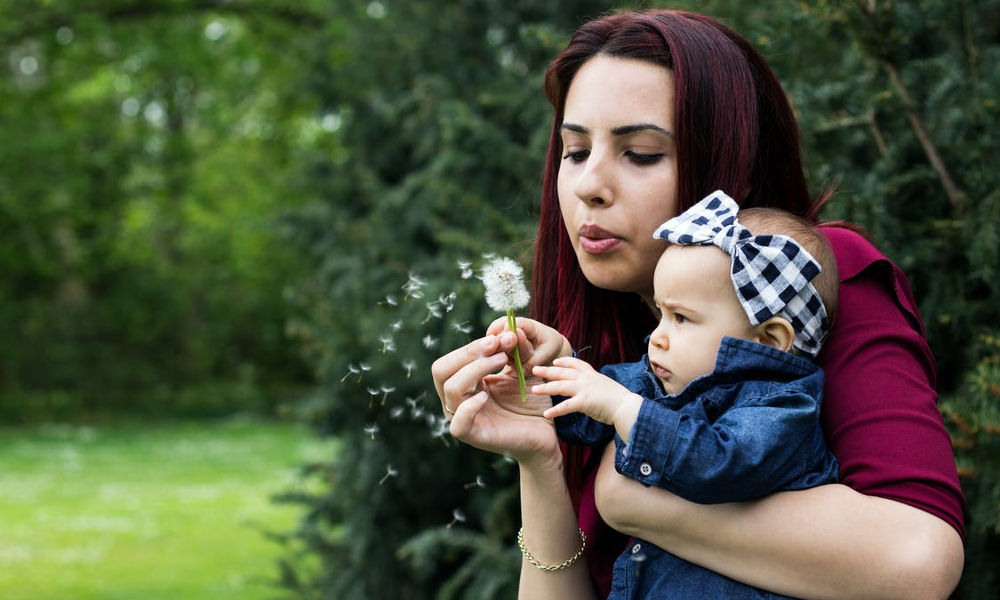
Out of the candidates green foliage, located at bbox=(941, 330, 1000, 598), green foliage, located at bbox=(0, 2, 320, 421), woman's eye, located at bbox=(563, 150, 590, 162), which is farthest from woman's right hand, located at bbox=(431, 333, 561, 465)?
green foliage, located at bbox=(0, 2, 320, 421)

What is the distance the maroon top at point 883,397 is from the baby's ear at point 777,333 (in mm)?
81

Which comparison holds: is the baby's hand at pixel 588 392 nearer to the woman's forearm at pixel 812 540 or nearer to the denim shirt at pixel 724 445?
the denim shirt at pixel 724 445

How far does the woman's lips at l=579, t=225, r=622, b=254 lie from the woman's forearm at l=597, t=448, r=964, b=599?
41cm

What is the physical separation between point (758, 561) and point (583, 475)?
475mm

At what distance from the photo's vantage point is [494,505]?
12.7 feet

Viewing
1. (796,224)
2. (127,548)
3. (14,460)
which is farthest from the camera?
(14,460)

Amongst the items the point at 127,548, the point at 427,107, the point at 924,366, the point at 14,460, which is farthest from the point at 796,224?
the point at 14,460

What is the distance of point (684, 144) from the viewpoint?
190 cm

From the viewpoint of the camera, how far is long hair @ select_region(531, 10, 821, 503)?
192cm

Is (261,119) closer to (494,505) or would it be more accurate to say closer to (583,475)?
(494,505)

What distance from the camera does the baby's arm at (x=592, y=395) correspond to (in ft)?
5.41

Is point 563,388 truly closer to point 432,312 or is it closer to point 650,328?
point 650,328

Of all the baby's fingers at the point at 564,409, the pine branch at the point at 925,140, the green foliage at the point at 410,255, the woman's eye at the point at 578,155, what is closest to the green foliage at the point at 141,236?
the green foliage at the point at 410,255

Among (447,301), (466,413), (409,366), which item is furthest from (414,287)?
(447,301)
